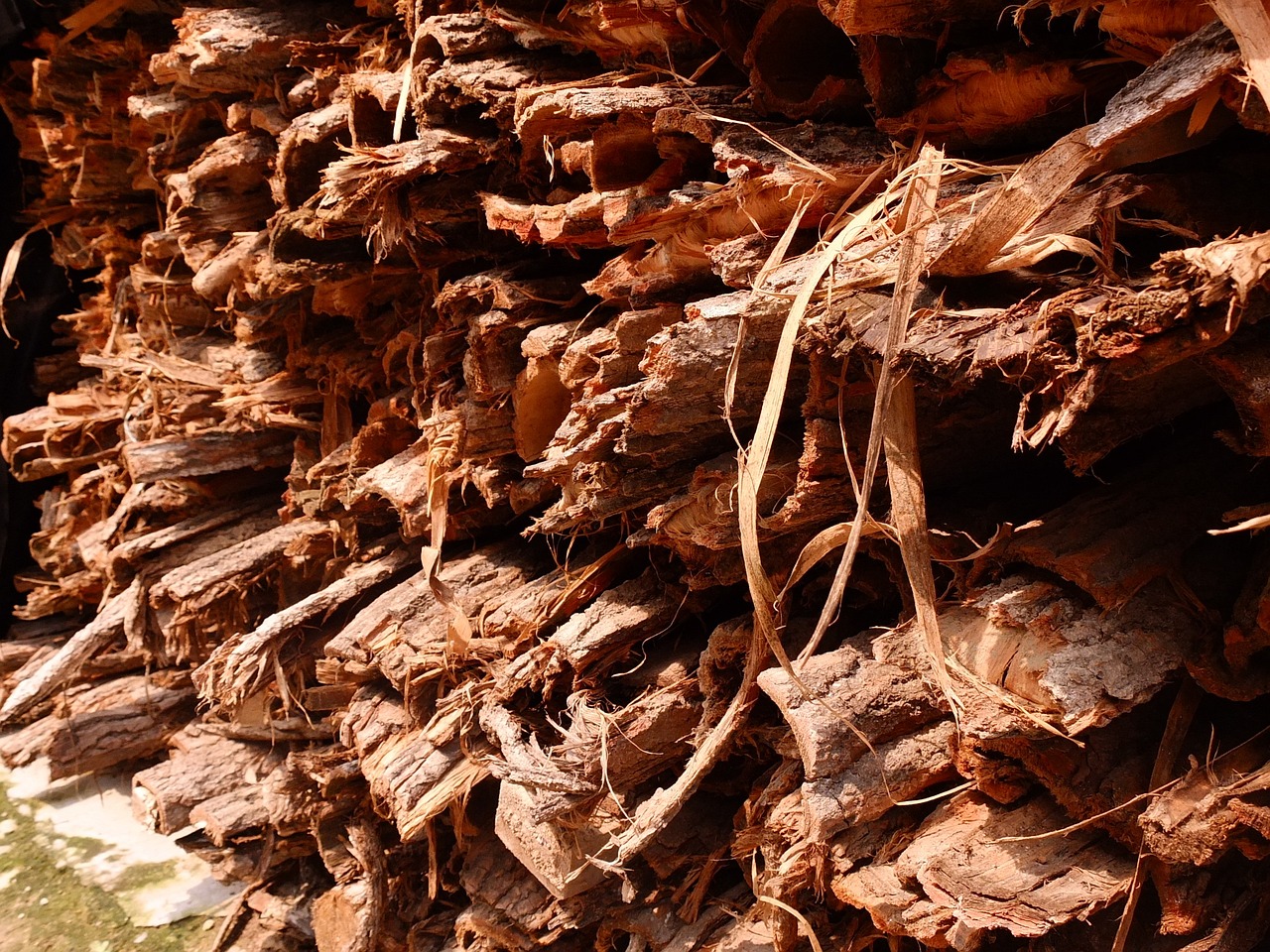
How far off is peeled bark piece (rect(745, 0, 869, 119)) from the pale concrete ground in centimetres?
231

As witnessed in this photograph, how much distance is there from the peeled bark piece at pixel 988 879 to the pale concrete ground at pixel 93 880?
2.01 metres

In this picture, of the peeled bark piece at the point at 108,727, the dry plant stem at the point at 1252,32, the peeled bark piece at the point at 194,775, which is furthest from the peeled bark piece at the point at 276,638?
the dry plant stem at the point at 1252,32

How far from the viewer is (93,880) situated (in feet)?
9.17

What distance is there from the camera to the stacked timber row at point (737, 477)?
0.95m

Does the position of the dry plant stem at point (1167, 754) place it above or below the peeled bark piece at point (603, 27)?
below

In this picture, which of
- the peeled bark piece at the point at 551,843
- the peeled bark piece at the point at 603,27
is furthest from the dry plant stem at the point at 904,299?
the peeled bark piece at the point at 551,843

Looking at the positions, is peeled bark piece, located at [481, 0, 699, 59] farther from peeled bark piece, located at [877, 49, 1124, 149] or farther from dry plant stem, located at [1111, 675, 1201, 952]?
dry plant stem, located at [1111, 675, 1201, 952]

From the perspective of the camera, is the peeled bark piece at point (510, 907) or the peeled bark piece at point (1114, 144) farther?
the peeled bark piece at point (510, 907)

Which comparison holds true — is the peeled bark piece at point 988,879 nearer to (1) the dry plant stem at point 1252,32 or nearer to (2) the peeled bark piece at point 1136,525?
(2) the peeled bark piece at point 1136,525

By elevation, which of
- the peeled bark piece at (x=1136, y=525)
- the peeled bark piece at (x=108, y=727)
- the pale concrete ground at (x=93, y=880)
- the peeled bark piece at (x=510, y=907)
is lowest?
the pale concrete ground at (x=93, y=880)

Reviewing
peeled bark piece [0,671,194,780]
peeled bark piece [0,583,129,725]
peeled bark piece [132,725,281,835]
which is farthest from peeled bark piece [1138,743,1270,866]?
peeled bark piece [0,671,194,780]

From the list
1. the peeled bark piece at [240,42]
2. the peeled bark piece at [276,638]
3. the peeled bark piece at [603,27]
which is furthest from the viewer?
the peeled bark piece at [240,42]

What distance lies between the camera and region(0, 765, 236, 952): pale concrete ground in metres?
2.59

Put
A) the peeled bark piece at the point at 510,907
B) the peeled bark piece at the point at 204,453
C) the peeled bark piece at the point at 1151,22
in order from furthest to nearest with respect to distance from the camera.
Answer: the peeled bark piece at the point at 204,453
the peeled bark piece at the point at 510,907
the peeled bark piece at the point at 1151,22
